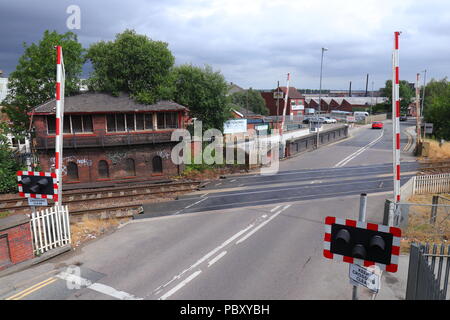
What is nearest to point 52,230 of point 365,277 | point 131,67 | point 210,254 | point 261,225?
point 210,254

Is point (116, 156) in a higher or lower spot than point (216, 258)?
higher

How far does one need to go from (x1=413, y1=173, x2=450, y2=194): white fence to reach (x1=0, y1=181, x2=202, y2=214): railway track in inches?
505

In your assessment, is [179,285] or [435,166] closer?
[179,285]

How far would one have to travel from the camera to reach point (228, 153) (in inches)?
1099

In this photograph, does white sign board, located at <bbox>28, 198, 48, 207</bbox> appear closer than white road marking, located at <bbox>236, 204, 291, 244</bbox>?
Yes

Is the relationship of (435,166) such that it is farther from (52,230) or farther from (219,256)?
(52,230)

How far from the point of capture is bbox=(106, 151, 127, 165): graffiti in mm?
24337

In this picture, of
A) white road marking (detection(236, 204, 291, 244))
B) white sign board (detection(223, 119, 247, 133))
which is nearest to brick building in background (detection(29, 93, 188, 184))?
white road marking (detection(236, 204, 291, 244))

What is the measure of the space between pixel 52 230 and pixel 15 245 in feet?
4.86

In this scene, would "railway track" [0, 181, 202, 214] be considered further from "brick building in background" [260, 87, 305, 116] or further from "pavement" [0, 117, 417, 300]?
"brick building in background" [260, 87, 305, 116]

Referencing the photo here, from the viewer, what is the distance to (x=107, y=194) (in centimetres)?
2031
